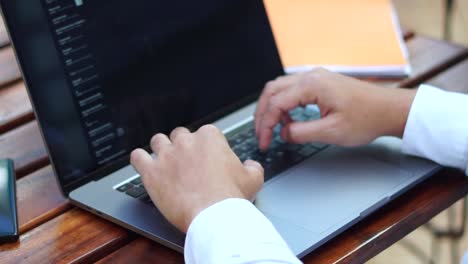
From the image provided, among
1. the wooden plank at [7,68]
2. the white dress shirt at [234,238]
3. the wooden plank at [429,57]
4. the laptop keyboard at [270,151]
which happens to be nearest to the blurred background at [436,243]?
the wooden plank at [429,57]

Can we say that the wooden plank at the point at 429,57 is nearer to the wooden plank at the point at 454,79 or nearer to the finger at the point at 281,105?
the wooden plank at the point at 454,79

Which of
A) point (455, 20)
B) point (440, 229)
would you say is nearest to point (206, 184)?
point (440, 229)

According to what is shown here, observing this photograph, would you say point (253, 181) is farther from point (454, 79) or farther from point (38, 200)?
point (454, 79)

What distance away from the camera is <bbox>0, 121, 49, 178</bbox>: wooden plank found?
41.5 inches

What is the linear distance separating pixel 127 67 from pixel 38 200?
196 mm

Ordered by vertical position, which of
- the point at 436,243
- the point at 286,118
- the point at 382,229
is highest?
the point at 286,118

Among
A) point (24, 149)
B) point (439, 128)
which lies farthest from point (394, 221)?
point (24, 149)

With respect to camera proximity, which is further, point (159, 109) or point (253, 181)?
point (159, 109)

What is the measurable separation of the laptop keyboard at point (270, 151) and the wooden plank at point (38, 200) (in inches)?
3.1

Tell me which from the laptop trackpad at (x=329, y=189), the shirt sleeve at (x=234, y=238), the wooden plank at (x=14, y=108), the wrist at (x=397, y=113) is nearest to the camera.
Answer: the shirt sleeve at (x=234, y=238)

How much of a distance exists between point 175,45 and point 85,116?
161 mm

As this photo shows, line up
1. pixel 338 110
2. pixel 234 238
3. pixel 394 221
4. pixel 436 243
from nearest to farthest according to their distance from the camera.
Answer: pixel 234 238, pixel 394 221, pixel 338 110, pixel 436 243

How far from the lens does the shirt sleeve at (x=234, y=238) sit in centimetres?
77

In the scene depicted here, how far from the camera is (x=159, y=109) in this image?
1.05 meters
